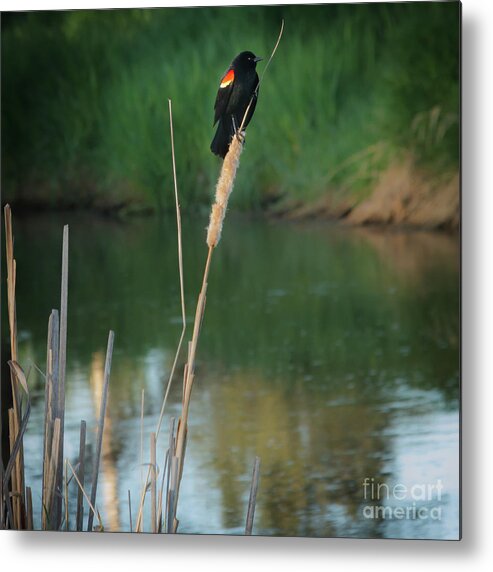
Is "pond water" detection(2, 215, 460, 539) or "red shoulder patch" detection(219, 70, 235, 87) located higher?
"red shoulder patch" detection(219, 70, 235, 87)

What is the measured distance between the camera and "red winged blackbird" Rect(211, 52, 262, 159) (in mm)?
2352

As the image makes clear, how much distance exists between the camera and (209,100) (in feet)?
7.79

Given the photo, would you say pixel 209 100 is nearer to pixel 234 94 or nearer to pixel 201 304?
pixel 234 94

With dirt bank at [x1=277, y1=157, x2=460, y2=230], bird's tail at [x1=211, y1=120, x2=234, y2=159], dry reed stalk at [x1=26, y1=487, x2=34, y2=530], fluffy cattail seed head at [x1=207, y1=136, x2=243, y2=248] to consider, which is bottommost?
dry reed stalk at [x1=26, y1=487, x2=34, y2=530]

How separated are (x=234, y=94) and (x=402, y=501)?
0.98 metres

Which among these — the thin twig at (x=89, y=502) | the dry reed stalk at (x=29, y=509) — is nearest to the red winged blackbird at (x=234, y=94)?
the thin twig at (x=89, y=502)

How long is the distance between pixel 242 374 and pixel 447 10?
919mm

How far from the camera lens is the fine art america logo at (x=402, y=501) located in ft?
7.43

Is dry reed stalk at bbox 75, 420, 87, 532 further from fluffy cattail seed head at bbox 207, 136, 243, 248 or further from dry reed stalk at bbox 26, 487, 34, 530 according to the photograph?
fluffy cattail seed head at bbox 207, 136, 243, 248

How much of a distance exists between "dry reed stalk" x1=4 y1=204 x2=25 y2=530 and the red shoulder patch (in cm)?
56

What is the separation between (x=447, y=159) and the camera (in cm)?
226

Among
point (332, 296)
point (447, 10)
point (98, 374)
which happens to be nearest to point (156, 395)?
point (98, 374)

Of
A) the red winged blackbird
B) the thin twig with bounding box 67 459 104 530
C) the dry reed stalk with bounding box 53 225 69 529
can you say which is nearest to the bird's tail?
the red winged blackbird

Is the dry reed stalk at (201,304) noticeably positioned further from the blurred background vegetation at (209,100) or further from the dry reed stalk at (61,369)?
the dry reed stalk at (61,369)
